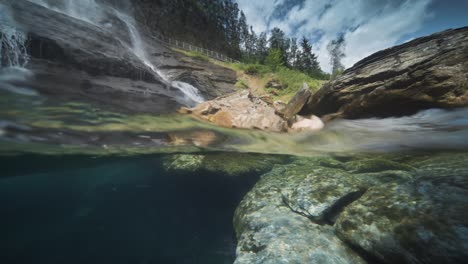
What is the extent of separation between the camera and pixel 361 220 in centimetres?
431

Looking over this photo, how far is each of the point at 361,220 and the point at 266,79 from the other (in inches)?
956

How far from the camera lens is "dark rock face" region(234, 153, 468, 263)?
3215 millimetres

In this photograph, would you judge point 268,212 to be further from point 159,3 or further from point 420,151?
point 159,3

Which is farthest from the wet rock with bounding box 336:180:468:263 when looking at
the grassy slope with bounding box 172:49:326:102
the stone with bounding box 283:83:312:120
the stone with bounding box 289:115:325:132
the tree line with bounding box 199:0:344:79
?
the tree line with bounding box 199:0:344:79

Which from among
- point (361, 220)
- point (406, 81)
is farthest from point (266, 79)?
point (361, 220)

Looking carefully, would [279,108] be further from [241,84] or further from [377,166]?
[241,84]

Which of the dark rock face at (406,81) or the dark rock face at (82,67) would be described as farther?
the dark rock face at (82,67)

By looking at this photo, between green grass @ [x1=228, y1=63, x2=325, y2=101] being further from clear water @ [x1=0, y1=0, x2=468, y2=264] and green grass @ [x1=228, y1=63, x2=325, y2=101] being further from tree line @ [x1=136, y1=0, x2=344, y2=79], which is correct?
clear water @ [x1=0, y1=0, x2=468, y2=264]

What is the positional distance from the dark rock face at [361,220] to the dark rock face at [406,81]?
223 centimetres

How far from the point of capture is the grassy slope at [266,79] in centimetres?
2281

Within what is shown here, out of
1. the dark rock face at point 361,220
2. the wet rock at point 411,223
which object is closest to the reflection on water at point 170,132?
the dark rock face at point 361,220

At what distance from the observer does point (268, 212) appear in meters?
6.42

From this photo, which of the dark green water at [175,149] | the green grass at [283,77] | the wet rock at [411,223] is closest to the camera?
the wet rock at [411,223]

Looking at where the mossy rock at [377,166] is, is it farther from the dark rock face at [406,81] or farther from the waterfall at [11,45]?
the waterfall at [11,45]
